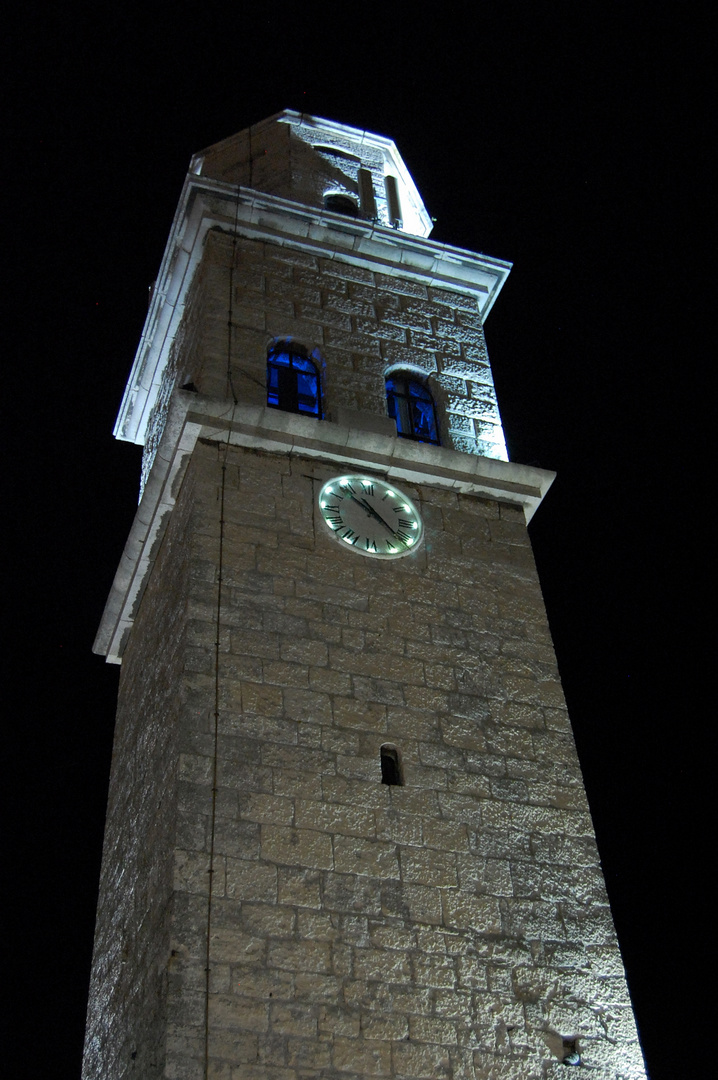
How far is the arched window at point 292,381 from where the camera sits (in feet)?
43.2

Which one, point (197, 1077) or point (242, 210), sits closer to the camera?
point (197, 1077)

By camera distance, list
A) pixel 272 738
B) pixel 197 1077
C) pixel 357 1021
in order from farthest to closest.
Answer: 1. pixel 272 738
2. pixel 357 1021
3. pixel 197 1077

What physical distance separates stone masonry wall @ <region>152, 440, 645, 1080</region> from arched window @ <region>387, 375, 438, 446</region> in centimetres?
180

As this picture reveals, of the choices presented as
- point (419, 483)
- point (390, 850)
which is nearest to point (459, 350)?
point (419, 483)

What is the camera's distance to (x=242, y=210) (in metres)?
14.7

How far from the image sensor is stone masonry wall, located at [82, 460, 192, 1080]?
28.5ft

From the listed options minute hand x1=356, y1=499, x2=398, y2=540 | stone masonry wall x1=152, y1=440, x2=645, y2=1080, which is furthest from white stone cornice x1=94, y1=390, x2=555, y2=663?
minute hand x1=356, y1=499, x2=398, y2=540

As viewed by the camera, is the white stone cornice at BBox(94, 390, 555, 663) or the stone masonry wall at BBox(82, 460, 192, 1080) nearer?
the stone masonry wall at BBox(82, 460, 192, 1080)

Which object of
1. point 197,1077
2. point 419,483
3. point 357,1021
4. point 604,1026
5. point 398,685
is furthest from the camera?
point 419,483

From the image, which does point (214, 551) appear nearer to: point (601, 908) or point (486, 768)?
point (486, 768)

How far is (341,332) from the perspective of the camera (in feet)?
46.2

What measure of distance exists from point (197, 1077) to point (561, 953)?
2.93 m

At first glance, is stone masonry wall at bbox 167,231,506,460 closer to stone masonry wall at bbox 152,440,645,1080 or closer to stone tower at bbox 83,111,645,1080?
stone tower at bbox 83,111,645,1080

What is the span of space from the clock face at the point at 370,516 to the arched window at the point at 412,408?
1373mm
